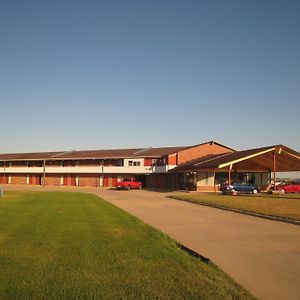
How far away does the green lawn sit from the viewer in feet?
20.9

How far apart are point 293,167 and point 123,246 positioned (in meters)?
43.7

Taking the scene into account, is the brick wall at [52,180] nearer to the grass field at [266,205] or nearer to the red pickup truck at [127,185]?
the red pickup truck at [127,185]

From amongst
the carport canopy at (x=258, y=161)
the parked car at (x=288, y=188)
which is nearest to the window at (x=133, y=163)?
the carport canopy at (x=258, y=161)

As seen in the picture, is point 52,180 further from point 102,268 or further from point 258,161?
point 102,268

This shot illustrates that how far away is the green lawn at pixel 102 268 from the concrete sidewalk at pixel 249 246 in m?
0.49

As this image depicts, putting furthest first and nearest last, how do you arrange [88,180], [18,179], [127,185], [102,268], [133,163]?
[18,179]
[88,180]
[133,163]
[127,185]
[102,268]

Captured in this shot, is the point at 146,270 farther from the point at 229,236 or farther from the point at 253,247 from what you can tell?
the point at 229,236

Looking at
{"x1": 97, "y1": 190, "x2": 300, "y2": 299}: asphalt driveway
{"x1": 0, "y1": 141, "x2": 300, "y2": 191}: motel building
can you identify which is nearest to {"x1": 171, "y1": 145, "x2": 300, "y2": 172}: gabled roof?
{"x1": 0, "y1": 141, "x2": 300, "y2": 191}: motel building

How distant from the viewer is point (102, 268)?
7.89 m

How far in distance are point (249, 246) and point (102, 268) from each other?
14.9 feet

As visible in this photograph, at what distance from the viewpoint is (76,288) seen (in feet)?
21.5

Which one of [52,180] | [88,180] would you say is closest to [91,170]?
[88,180]

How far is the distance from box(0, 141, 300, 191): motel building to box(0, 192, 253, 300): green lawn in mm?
29709

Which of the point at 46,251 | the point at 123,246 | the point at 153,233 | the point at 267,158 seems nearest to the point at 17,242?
the point at 46,251
